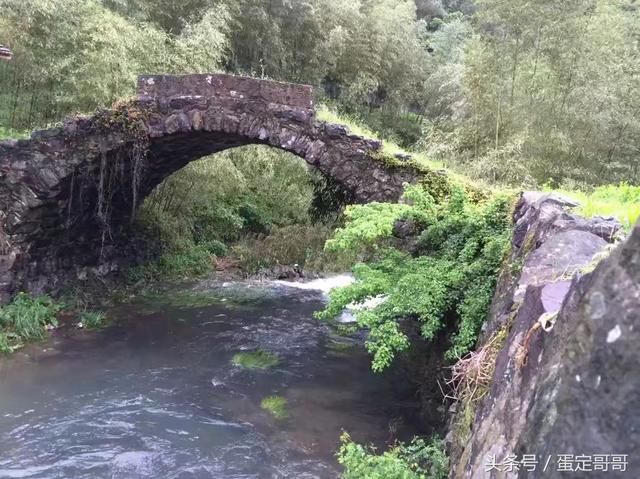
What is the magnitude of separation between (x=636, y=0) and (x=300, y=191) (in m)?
10.7

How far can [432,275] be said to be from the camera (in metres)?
5.93

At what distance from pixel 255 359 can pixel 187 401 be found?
5.47ft

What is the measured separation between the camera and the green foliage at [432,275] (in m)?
5.41

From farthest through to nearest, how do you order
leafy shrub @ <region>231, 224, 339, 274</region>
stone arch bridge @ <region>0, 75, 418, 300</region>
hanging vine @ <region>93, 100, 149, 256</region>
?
1. leafy shrub @ <region>231, 224, 339, 274</region>
2. hanging vine @ <region>93, 100, 149, 256</region>
3. stone arch bridge @ <region>0, 75, 418, 300</region>

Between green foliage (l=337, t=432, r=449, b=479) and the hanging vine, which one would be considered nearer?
green foliage (l=337, t=432, r=449, b=479)

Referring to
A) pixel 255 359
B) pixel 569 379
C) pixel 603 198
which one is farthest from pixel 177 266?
pixel 569 379

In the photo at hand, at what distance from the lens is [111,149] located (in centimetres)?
1037

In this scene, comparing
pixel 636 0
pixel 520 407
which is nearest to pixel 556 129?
pixel 636 0

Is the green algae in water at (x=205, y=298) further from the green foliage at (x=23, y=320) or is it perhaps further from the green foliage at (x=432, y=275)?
the green foliage at (x=432, y=275)

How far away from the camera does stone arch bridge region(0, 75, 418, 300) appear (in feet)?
31.3

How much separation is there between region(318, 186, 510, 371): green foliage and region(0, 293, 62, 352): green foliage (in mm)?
6272

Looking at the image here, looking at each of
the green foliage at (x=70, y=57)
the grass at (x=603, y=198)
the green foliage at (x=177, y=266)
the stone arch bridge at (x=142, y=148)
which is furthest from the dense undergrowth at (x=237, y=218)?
the grass at (x=603, y=198)

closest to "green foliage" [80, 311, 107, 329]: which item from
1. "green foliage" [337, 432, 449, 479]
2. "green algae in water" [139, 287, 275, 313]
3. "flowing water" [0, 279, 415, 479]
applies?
"flowing water" [0, 279, 415, 479]

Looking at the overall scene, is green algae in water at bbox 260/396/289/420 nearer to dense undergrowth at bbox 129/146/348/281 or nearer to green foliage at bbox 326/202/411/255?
green foliage at bbox 326/202/411/255
